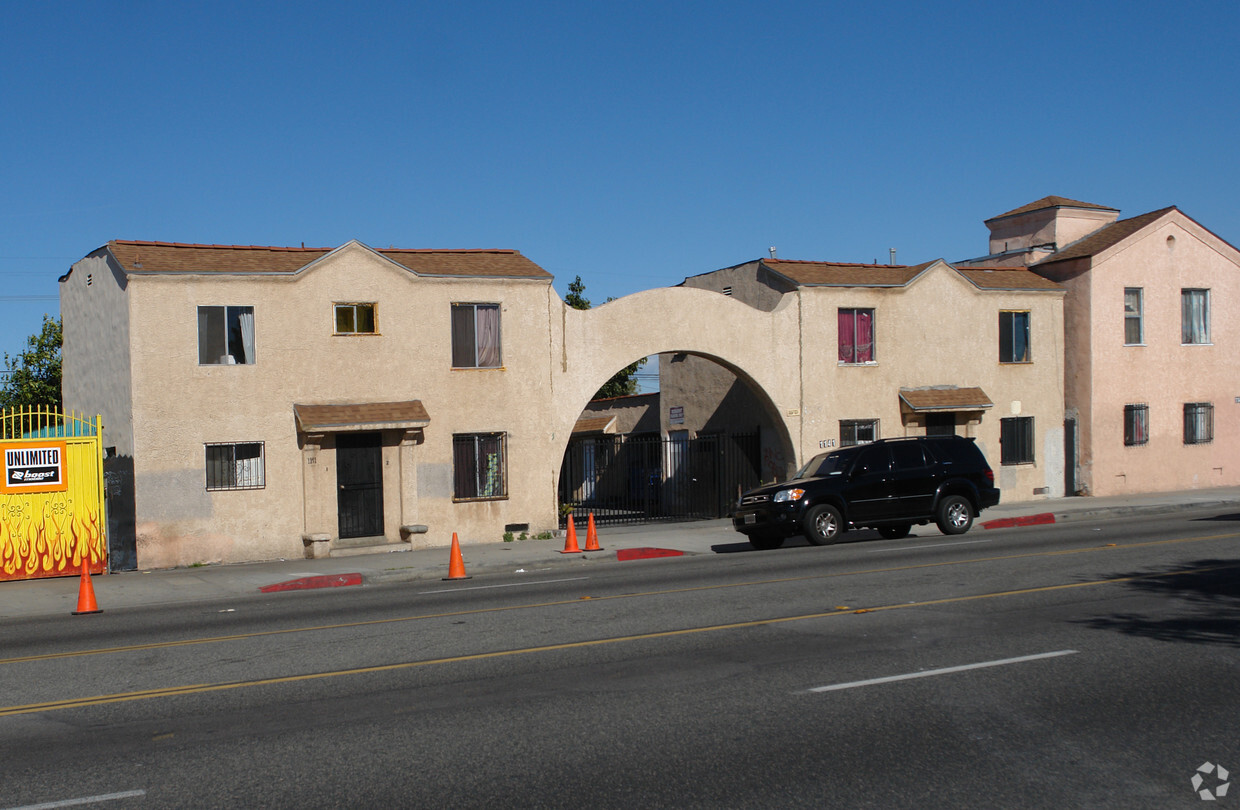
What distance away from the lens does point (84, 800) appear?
19.1ft

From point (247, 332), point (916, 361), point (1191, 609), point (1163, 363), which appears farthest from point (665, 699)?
point (1163, 363)

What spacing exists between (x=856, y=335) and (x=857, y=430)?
2.33 metres

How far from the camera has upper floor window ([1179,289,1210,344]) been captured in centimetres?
3080

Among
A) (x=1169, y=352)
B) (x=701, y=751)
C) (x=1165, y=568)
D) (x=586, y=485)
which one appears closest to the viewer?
(x=701, y=751)

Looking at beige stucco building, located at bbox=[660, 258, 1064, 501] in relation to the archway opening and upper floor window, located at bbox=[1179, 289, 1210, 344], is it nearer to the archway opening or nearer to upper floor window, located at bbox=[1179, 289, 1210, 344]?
the archway opening

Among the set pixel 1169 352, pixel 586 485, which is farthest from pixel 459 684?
pixel 586 485

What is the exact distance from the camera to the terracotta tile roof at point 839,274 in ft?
86.8

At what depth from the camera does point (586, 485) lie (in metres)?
39.7

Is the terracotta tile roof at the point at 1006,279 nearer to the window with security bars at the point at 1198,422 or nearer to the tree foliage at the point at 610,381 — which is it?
the window with security bars at the point at 1198,422

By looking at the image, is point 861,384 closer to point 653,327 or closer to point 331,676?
point 653,327

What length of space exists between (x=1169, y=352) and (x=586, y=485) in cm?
1927

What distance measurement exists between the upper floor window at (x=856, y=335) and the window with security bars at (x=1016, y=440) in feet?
14.6

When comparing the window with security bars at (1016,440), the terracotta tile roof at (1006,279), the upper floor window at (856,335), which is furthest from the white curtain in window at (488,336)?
the window with security bars at (1016,440)

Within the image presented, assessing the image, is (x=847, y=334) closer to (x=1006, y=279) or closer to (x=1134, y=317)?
(x=1006, y=279)
